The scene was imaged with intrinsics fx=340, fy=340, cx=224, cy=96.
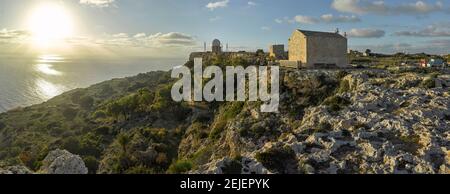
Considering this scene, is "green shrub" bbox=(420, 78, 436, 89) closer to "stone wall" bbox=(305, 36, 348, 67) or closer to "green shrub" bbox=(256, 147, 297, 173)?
"green shrub" bbox=(256, 147, 297, 173)

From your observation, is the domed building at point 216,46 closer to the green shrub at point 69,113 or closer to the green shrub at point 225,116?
the green shrub at point 69,113

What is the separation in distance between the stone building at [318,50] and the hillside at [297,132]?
8.90 meters

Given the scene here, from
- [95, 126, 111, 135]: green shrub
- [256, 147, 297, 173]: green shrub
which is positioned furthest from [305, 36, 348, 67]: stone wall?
[95, 126, 111, 135]: green shrub

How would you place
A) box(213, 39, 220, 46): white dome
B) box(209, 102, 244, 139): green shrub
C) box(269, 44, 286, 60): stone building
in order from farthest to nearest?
box(213, 39, 220, 46): white dome
box(269, 44, 286, 60): stone building
box(209, 102, 244, 139): green shrub

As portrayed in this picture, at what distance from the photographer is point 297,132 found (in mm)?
25859

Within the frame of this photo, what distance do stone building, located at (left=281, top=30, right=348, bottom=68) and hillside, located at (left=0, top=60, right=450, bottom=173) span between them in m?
8.90

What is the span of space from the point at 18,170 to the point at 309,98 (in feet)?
87.7

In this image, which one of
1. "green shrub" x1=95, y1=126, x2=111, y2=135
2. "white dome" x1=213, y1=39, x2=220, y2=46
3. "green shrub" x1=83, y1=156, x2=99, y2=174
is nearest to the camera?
"green shrub" x1=83, y1=156, x2=99, y2=174

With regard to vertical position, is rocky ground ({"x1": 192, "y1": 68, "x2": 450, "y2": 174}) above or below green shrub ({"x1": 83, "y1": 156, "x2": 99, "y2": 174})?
above

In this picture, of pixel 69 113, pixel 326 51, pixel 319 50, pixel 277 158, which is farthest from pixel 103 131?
pixel 277 158

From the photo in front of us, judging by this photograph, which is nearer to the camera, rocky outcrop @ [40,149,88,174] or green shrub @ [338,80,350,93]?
rocky outcrop @ [40,149,88,174]

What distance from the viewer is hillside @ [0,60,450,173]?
20.0 m
